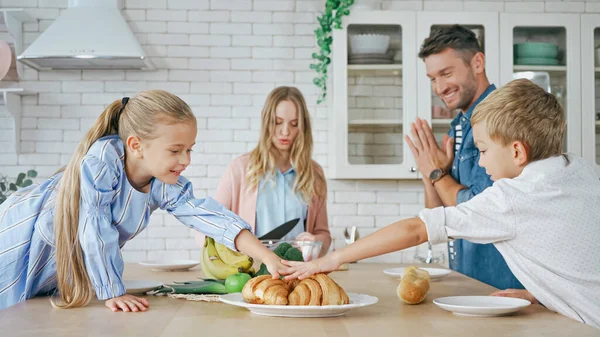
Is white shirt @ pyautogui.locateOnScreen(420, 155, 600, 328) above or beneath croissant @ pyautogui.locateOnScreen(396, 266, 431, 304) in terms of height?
above

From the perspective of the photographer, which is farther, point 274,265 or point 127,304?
point 274,265

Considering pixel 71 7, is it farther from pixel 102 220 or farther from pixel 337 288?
pixel 337 288

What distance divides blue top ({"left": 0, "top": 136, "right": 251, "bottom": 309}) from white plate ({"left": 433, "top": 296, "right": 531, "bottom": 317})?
2.27ft

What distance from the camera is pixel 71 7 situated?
402 cm

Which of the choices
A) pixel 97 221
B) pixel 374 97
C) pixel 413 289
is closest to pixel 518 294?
pixel 413 289

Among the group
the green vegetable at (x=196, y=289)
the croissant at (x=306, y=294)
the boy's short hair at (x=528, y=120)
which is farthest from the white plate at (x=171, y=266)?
the boy's short hair at (x=528, y=120)

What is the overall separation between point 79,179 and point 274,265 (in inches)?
22.6

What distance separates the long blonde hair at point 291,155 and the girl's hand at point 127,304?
1.62 metres

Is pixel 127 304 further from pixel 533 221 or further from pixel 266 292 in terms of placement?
pixel 533 221

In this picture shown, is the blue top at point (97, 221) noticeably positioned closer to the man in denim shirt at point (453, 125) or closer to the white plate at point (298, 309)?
the white plate at point (298, 309)

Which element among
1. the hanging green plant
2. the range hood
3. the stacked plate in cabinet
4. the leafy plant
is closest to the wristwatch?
the hanging green plant

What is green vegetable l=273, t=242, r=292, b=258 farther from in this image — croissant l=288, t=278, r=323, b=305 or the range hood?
the range hood

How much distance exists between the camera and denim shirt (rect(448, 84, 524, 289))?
2422 millimetres

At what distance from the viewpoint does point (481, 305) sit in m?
1.63
